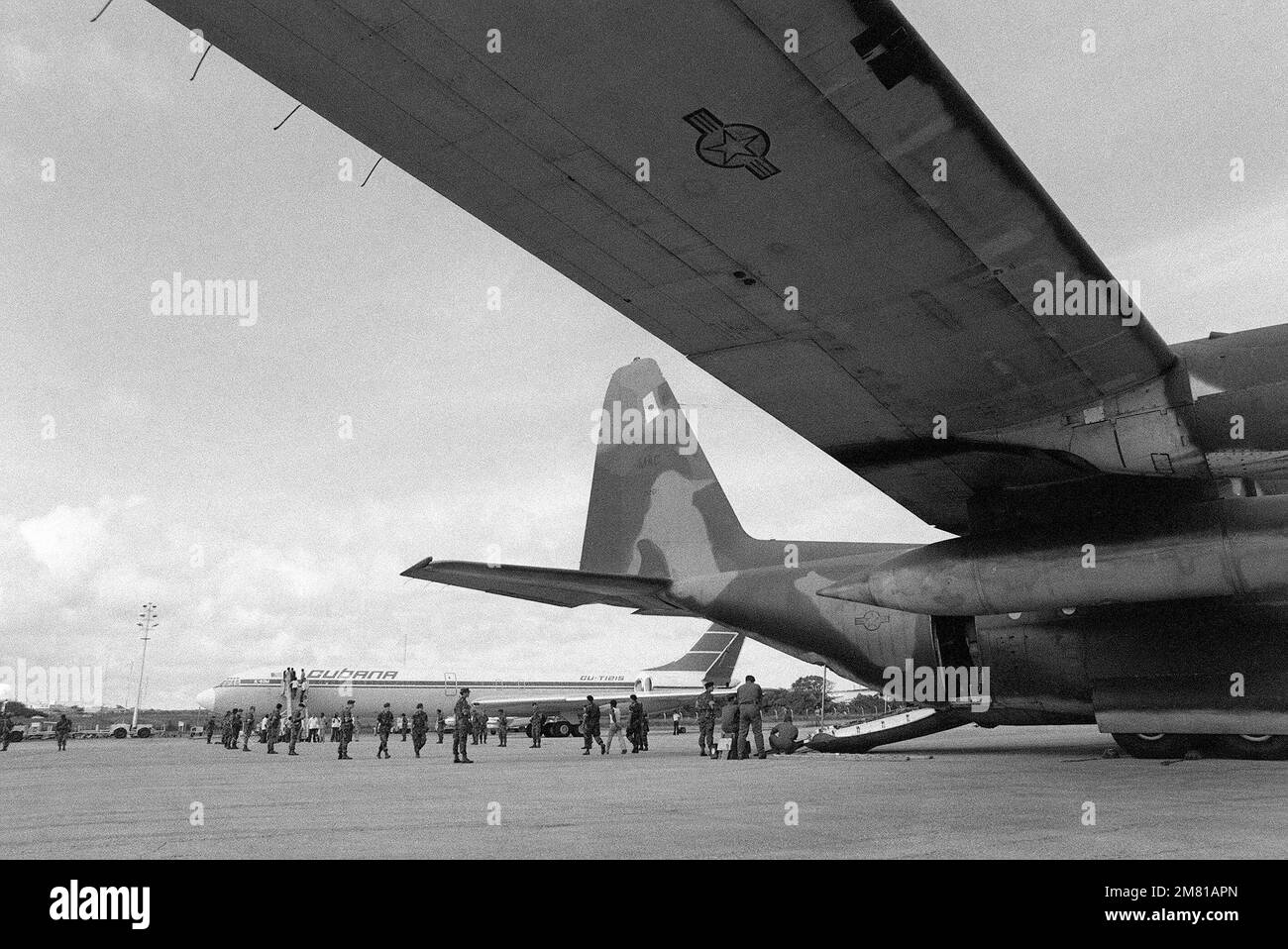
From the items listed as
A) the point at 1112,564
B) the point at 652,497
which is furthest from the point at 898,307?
the point at 652,497

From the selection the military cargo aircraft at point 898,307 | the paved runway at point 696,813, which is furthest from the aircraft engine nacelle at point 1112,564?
the paved runway at point 696,813

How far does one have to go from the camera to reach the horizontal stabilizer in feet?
43.5

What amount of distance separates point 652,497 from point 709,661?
36388 mm

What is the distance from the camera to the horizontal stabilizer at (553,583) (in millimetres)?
13266

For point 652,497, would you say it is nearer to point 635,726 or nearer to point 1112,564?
point 635,726

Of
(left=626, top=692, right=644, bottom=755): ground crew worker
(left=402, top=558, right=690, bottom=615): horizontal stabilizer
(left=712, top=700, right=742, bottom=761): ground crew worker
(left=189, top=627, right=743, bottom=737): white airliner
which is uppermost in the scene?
(left=402, top=558, right=690, bottom=615): horizontal stabilizer

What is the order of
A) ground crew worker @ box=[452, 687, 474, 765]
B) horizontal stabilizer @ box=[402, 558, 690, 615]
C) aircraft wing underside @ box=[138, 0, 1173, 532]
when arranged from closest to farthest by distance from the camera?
aircraft wing underside @ box=[138, 0, 1173, 532], horizontal stabilizer @ box=[402, 558, 690, 615], ground crew worker @ box=[452, 687, 474, 765]

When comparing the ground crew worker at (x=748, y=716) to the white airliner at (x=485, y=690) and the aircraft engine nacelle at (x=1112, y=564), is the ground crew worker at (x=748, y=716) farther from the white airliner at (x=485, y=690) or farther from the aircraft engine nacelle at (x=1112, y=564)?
the white airliner at (x=485, y=690)

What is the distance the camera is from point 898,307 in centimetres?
777

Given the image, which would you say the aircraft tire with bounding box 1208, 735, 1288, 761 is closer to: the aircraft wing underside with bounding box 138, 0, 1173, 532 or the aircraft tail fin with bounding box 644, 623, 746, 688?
the aircraft wing underside with bounding box 138, 0, 1173, 532

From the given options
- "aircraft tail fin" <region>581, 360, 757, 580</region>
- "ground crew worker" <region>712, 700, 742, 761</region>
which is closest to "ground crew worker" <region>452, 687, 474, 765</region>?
"aircraft tail fin" <region>581, 360, 757, 580</region>

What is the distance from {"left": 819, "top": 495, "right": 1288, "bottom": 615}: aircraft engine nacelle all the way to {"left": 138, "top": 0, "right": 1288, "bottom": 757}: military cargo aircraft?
3 cm

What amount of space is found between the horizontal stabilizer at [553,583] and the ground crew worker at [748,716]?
1.86 m
